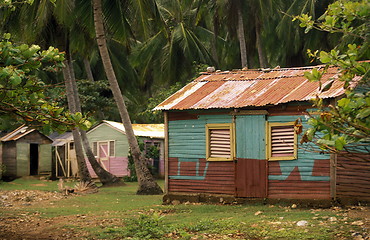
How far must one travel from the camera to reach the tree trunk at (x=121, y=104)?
2184 cm

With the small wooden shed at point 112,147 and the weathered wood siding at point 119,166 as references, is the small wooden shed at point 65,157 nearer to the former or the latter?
the small wooden shed at point 112,147

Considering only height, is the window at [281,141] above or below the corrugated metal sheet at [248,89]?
below

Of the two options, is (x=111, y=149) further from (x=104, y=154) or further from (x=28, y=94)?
(x=28, y=94)

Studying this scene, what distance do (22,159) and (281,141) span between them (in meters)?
18.5

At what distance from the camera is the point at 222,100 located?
687 inches

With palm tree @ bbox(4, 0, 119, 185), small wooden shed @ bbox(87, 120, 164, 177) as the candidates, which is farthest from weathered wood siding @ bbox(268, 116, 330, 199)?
small wooden shed @ bbox(87, 120, 164, 177)

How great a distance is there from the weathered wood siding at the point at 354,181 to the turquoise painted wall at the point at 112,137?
17.6 meters

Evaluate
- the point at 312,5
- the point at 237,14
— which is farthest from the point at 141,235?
the point at 312,5

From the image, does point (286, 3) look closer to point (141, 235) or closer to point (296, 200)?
point (296, 200)

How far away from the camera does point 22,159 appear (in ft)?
104

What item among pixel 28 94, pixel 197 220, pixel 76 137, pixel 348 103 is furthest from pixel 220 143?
pixel 348 103

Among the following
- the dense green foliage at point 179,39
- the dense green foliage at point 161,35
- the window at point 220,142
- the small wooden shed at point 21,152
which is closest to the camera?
the dense green foliage at point 179,39

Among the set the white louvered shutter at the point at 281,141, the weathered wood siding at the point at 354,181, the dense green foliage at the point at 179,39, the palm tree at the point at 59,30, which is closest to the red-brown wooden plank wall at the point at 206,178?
the white louvered shutter at the point at 281,141

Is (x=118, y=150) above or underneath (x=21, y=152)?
above
